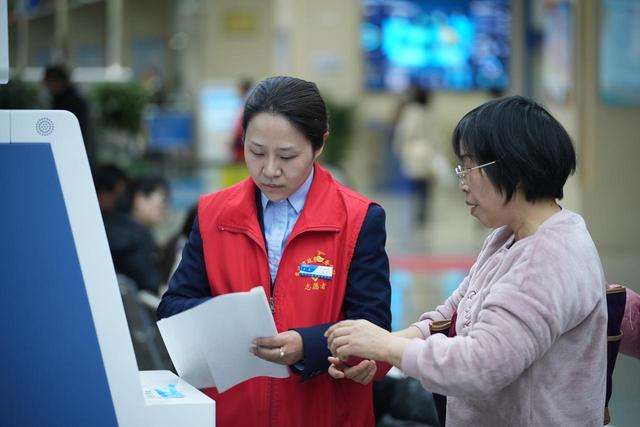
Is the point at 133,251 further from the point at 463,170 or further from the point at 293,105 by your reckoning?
the point at 463,170

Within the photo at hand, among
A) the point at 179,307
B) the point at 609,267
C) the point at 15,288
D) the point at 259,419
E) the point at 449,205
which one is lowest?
the point at 449,205

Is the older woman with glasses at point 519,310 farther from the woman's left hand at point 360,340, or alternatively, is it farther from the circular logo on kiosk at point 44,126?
the circular logo on kiosk at point 44,126

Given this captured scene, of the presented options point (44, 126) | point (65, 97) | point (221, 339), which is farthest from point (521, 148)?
point (65, 97)

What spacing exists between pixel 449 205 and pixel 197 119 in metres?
7.46

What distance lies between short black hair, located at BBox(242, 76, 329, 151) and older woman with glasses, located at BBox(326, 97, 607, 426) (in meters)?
0.43

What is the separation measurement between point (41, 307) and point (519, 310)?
2.89 feet

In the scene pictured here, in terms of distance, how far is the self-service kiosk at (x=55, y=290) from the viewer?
201 centimetres

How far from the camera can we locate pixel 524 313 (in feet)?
7.07

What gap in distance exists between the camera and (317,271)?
267 centimetres

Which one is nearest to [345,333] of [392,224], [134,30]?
[392,224]

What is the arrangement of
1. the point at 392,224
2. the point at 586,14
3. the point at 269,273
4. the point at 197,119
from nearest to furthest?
the point at 269,273 < the point at 586,14 < the point at 392,224 < the point at 197,119

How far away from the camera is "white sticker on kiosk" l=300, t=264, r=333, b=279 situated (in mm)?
2662

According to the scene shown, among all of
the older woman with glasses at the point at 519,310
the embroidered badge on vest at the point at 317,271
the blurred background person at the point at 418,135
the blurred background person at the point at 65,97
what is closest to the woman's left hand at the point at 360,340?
the older woman with glasses at the point at 519,310

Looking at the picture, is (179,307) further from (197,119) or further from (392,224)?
(197,119)
